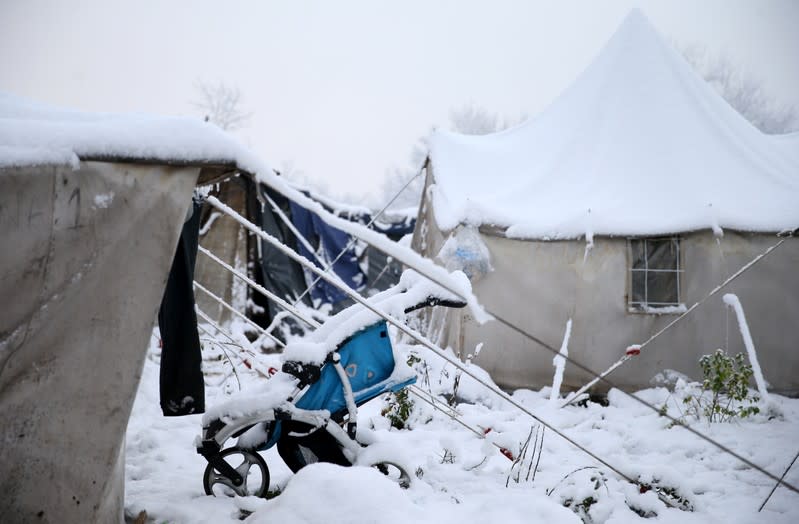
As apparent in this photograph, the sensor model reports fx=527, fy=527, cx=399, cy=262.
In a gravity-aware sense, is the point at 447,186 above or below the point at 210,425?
above

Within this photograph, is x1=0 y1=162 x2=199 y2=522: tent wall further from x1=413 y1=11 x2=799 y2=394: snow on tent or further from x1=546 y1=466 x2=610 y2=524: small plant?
x1=413 y1=11 x2=799 y2=394: snow on tent

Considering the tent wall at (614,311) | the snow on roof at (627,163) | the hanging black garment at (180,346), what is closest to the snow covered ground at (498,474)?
the hanging black garment at (180,346)

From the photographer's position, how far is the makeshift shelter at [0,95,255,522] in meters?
1.69

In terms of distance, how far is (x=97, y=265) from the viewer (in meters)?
1.81

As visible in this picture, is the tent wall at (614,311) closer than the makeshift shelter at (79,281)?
No

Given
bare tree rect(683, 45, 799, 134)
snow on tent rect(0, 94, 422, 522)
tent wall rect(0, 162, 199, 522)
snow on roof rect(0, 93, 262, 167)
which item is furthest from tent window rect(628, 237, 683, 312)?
bare tree rect(683, 45, 799, 134)

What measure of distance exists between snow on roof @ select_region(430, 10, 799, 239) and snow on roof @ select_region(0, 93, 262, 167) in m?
4.60

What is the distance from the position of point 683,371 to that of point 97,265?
6142 mm

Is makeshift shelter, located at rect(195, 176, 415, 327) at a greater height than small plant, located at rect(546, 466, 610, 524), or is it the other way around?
small plant, located at rect(546, 466, 610, 524)

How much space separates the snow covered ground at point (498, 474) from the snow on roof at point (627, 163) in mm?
2168

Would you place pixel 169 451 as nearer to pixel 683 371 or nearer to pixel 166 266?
pixel 166 266

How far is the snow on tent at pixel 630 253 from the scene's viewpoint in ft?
19.8

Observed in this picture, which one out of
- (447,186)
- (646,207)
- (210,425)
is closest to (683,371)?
(646,207)

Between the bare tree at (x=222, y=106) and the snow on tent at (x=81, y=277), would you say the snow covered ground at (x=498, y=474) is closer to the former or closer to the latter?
the snow on tent at (x=81, y=277)
